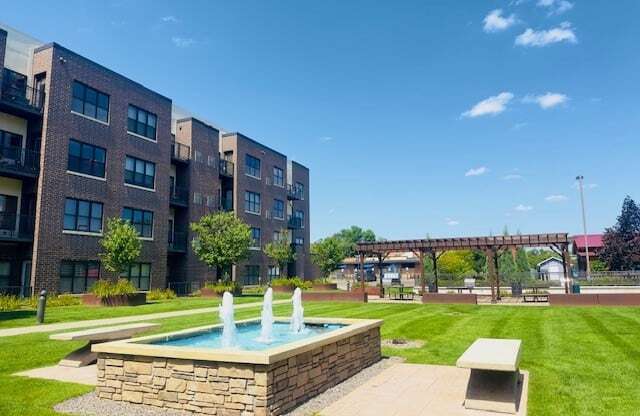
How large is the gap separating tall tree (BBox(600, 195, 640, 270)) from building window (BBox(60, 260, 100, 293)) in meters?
54.9

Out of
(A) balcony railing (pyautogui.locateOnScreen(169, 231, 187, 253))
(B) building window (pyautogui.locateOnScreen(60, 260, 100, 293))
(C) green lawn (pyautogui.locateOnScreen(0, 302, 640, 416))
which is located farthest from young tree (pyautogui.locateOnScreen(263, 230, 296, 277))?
(C) green lawn (pyautogui.locateOnScreen(0, 302, 640, 416))

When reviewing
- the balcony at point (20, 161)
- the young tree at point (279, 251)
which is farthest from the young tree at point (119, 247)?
the young tree at point (279, 251)

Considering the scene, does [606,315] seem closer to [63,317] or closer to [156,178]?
[63,317]

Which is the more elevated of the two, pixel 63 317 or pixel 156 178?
pixel 156 178

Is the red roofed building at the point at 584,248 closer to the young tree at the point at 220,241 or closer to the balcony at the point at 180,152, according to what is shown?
the young tree at the point at 220,241

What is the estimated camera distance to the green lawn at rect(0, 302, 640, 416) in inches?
277

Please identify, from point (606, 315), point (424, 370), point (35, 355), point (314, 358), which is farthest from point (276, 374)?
point (606, 315)

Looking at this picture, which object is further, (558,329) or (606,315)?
(606,315)

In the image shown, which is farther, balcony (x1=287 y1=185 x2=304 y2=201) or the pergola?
balcony (x1=287 y1=185 x2=304 y2=201)

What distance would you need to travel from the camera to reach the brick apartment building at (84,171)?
2370 centimetres

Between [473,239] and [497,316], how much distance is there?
37.9 feet

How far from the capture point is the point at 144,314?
1933 centimetres

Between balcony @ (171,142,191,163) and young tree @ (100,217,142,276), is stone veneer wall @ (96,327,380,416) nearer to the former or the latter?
young tree @ (100,217,142,276)

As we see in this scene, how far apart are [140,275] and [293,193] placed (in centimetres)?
2519
